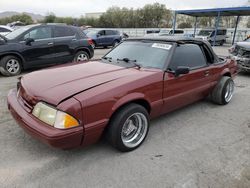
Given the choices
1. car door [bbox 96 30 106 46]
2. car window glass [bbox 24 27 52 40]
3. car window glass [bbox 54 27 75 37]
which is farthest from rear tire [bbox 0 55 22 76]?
car door [bbox 96 30 106 46]

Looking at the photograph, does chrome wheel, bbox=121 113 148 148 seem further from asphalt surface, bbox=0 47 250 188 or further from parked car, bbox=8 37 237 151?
asphalt surface, bbox=0 47 250 188

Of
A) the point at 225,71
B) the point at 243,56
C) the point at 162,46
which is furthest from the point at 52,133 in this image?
the point at 243,56

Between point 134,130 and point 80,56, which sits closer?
point 134,130

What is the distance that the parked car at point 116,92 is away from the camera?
269 cm

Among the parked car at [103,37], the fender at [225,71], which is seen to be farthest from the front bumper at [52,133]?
the parked car at [103,37]

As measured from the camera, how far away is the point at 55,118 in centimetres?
263

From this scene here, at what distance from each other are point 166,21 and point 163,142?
49.3 m

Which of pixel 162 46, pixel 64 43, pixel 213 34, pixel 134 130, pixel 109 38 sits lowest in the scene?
pixel 213 34

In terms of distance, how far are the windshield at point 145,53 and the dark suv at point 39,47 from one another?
4187 millimetres

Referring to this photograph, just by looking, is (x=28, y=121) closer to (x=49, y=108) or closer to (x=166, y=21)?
(x=49, y=108)

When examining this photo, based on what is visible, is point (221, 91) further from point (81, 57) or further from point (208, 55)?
point (81, 57)

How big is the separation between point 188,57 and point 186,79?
0.46m

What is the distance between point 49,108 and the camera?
271cm

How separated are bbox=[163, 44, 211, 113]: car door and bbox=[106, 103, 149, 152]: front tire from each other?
58cm
